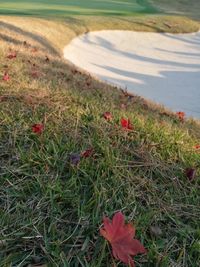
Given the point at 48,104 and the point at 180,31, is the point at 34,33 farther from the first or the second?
the point at 48,104

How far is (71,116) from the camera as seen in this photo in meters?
3.24

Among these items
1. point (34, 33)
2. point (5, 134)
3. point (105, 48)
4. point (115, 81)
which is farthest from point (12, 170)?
point (105, 48)

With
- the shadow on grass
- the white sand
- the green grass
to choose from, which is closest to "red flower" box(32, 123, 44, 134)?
the green grass

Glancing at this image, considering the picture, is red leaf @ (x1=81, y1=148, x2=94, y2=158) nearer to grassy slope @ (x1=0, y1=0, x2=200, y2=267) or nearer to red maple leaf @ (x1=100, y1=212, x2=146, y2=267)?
grassy slope @ (x1=0, y1=0, x2=200, y2=267)

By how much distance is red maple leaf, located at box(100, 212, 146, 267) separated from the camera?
196 centimetres

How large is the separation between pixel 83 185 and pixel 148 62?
14352 mm

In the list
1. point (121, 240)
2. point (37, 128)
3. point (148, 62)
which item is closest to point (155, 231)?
point (121, 240)

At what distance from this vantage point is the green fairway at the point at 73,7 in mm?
19644

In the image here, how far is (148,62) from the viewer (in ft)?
54.0

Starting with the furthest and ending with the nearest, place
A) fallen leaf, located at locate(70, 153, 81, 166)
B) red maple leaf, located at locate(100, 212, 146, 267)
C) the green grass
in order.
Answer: fallen leaf, located at locate(70, 153, 81, 166)
the green grass
red maple leaf, located at locate(100, 212, 146, 267)

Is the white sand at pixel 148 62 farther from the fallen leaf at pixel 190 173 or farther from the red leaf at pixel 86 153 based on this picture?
the red leaf at pixel 86 153

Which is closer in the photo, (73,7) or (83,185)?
(83,185)

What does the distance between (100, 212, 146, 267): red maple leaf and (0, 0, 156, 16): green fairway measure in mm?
17638

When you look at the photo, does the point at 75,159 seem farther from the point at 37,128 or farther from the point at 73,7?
the point at 73,7
